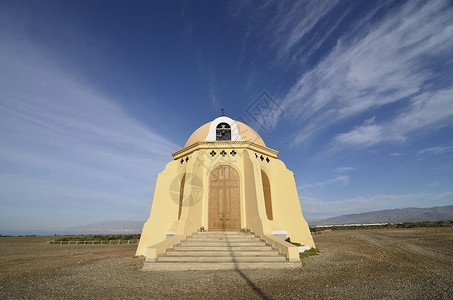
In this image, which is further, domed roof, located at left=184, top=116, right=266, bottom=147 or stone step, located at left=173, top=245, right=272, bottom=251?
domed roof, located at left=184, top=116, right=266, bottom=147

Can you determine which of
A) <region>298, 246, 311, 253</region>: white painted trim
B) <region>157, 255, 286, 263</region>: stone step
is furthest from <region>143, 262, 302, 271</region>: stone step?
<region>298, 246, 311, 253</region>: white painted trim

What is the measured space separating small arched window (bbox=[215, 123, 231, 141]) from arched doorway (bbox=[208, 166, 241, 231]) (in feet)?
10.3

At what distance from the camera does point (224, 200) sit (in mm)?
12055

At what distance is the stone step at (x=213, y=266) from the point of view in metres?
7.41

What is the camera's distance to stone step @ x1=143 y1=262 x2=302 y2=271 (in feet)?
24.3

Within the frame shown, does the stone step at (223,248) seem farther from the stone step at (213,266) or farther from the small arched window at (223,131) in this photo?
the small arched window at (223,131)

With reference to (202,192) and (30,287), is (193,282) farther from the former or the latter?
(202,192)

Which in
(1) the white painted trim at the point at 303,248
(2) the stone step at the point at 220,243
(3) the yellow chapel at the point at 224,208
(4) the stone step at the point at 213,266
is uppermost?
(3) the yellow chapel at the point at 224,208

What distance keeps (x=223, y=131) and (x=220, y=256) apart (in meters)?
9.10

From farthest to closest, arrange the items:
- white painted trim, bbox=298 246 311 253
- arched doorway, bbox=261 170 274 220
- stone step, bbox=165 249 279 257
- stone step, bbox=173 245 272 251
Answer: arched doorway, bbox=261 170 274 220
white painted trim, bbox=298 246 311 253
stone step, bbox=173 245 272 251
stone step, bbox=165 249 279 257

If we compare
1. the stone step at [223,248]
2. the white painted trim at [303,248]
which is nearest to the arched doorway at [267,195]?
the white painted trim at [303,248]

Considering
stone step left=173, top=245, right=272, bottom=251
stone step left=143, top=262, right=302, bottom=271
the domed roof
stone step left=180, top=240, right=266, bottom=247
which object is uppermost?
the domed roof

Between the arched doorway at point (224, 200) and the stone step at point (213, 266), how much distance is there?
4.07m

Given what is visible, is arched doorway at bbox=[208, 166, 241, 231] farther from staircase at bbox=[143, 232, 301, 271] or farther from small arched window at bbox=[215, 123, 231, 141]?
small arched window at bbox=[215, 123, 231, 141]
